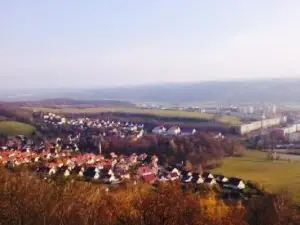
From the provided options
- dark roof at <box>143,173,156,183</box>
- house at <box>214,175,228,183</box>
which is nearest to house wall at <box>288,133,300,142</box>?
house at <box>214,175,228,183</box>

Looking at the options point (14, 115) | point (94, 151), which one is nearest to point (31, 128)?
point (14, 115)

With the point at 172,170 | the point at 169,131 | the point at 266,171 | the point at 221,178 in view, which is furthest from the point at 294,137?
the point at 221,178

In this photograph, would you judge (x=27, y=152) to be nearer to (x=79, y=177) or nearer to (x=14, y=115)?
(x=79, y=177)

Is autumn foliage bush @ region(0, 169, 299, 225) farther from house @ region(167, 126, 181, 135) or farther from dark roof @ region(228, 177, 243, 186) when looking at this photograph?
house @ region(167, 126, 181, 135)

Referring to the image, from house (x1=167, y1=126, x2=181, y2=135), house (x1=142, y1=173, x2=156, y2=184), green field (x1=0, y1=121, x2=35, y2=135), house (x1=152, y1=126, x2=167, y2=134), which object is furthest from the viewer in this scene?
house (x1=152, y1=126, x2=167, y2=134)

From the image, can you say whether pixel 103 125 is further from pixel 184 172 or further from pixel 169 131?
pixel 184 172

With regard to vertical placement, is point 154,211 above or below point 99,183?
above
